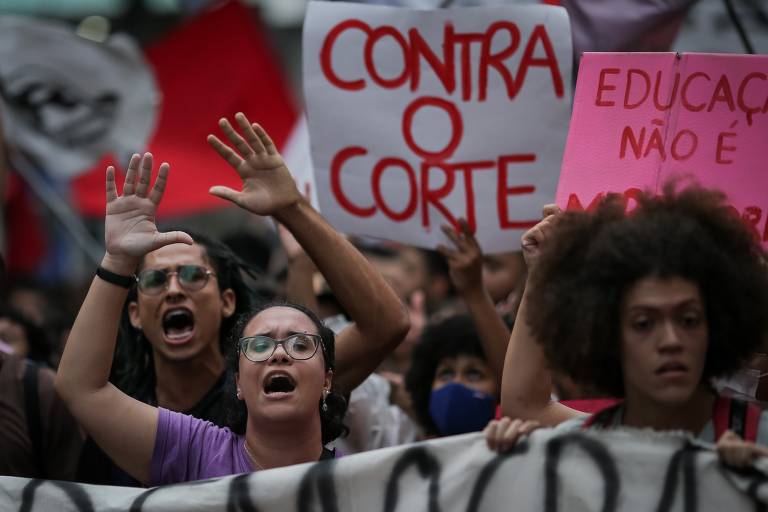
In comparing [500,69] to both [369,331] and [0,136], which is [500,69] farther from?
[0,136]

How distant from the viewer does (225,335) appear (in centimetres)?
449

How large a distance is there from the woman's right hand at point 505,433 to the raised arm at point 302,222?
0.96 meters

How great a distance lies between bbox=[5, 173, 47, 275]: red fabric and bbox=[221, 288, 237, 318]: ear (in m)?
7.04

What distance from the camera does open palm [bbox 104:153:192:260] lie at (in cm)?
357

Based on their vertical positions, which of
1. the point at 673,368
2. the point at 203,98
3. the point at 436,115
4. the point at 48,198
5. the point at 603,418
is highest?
the point at 203,98

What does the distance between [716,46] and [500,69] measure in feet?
3.40

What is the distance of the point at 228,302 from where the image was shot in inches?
178

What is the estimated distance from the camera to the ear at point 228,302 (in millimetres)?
4504

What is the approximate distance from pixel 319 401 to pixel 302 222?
485mm

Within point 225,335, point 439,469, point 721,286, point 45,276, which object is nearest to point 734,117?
point 721,286

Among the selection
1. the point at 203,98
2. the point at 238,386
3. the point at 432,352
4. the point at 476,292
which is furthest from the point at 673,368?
the point at 203,98

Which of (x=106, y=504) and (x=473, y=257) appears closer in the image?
(x=106, y=504)

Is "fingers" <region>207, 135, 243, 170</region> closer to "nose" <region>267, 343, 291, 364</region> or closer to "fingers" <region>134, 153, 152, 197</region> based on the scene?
"fingers" <region>134, 153, 152, 197</region>

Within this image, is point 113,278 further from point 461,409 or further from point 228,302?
point 461,409
